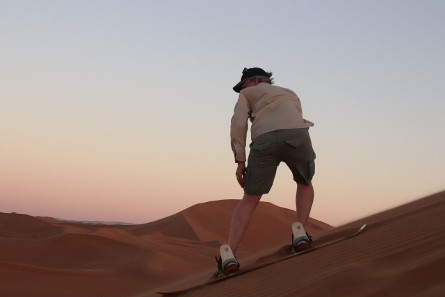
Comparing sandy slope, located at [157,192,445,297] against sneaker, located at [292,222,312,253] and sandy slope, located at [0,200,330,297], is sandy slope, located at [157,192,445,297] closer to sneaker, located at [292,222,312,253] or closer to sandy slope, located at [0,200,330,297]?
sneaker, located at [292,222,312,253]

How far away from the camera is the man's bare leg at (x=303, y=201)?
13.7ft

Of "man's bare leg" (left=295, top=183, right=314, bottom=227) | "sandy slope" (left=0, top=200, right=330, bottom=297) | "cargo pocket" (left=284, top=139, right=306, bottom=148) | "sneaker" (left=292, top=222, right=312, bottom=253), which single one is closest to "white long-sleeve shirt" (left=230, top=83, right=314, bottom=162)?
"cargo pocket" (left=284, top=139, right=306, bottom=148)

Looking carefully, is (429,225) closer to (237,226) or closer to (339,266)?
(339,266)

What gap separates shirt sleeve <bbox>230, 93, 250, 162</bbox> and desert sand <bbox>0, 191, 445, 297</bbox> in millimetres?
787

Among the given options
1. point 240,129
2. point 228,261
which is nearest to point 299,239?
point 228,261

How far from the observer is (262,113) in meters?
4.12

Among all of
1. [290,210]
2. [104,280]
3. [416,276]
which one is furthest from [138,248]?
[290,210]

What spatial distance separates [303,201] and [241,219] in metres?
0.49

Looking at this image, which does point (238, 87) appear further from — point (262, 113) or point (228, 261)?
point (228, 261)

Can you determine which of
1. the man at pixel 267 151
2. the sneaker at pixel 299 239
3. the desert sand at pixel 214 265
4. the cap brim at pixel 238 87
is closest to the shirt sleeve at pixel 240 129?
the man at pixel 267 151

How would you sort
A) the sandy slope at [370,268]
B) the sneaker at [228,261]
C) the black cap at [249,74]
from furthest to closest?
the black cap at [249,74], the sneaker at [228,261], the sandy slope at [370,268]

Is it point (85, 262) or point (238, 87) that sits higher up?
point (238, 87)

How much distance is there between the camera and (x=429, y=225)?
10.3 feet

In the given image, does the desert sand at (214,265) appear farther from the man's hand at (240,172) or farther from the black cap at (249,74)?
the black cap at (249,74)
